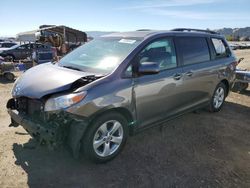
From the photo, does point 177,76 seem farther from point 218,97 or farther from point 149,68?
point 218,97

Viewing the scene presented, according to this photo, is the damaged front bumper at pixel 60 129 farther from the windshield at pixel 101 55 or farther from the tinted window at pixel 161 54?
the tinted window at pixel 161 54

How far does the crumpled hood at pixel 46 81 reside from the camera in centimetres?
334

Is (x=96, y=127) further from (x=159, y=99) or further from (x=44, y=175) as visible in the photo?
(x=159, y=99)

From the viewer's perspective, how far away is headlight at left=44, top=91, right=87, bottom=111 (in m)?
3.19

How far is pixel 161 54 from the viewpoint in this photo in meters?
4.29

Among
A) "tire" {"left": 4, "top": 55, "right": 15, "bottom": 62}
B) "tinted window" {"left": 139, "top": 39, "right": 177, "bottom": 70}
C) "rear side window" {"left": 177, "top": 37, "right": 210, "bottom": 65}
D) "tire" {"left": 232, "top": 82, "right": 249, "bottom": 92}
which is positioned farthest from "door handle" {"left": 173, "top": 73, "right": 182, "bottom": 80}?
"tire" {"left": 4, "top": 55, "right": 15, "bottom": 62}

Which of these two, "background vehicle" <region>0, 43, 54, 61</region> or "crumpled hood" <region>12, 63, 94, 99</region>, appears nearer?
"crumpled hood" <region>12, 63, 94, 99</region>

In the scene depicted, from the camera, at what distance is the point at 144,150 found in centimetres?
416

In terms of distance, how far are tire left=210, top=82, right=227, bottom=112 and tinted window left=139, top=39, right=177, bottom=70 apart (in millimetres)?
1865

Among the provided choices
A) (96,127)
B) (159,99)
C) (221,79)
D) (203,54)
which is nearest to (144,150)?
(159,99)

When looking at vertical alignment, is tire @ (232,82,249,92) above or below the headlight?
below

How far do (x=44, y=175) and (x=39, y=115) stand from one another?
2.62ft

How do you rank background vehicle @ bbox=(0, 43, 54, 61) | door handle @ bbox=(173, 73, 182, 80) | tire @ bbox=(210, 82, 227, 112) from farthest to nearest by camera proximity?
background vehicle @ bbox=(0, 43, 54, 61) < tire @ bbox=(210, 82, 227, 112) < door handle @ bbox=(173, 73, 182, 80)

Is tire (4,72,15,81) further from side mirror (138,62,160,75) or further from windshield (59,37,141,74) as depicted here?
side mirror (138,62,160,75)
